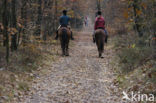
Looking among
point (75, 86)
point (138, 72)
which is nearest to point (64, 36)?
point (75, 86)

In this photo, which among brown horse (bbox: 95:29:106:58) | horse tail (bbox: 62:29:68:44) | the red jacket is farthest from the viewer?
horse tail (bbox: 62:29:68:44)

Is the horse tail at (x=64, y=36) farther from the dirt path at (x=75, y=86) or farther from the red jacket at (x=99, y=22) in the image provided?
the dirt path at (x=75, y=86)

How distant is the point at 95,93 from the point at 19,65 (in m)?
3.56

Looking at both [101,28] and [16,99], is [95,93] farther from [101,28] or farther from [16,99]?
[101,28]

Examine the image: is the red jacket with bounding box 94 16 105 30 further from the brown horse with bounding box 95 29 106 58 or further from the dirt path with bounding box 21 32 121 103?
the dirt path with bounding box 21 32 121 103

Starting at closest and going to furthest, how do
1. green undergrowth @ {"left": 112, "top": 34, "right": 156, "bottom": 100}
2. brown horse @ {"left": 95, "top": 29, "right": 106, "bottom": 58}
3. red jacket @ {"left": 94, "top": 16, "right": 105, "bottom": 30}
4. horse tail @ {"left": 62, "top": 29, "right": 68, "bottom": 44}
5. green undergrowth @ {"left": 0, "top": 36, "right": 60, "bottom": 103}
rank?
green undergrowth @ {"left": 0, "top": 36, "right": 60, "bottom": 103} → green undergrowth @ {"left": 112, "top": 34, "right": 156, "bottom": 100} → red jacket @ {"left": 94, "top": 16, "right": 105, "bottom": 30} → brown horse @ {"left": 95, "top": 29, "right": 106, "bottom": 58} → horse tail @ {"left": 62, "top": 29, "right": 68, "bottom": 44}

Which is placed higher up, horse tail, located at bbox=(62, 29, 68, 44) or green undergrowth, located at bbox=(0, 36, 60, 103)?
horse tail, located at bbox=(62, 29, 68, 44)

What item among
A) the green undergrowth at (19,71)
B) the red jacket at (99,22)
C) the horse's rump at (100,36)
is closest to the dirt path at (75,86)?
the green undergrowth at (19,71)

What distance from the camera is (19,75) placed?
874 cm

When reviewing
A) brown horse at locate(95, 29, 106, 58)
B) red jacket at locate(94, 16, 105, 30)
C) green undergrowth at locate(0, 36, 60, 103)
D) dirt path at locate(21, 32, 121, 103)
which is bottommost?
dirt path at locate(21, 32, 121, 103)

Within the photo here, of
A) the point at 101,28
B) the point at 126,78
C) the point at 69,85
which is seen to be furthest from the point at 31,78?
the point at 101,28

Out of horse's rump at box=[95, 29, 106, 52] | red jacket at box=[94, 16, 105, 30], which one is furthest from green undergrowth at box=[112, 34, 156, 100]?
red jacket at box=[94, 16, 105, 30]

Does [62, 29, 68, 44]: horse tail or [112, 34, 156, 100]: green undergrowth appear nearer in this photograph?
[112, 34, 156, 100]: green undergrowth

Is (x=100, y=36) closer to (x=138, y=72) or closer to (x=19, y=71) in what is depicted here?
(x=138, y=72)
